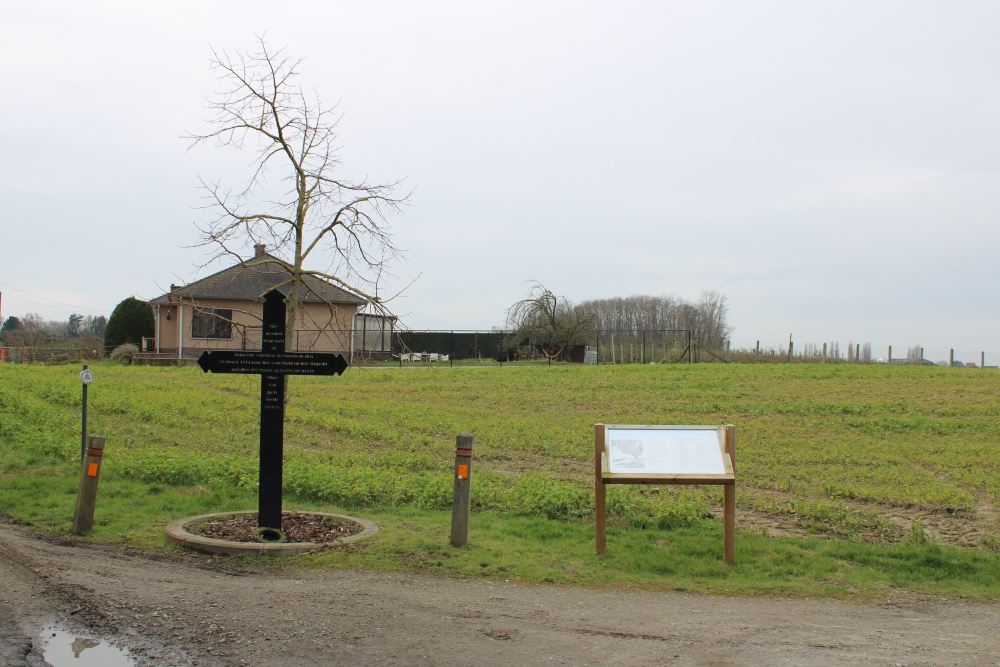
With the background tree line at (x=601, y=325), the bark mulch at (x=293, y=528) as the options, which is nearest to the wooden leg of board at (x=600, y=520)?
the bark mulch at (x=293, y=528)

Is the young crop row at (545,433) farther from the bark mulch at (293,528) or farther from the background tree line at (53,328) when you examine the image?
the background tree line at (53,328)

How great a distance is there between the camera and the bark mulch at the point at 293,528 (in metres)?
8.19

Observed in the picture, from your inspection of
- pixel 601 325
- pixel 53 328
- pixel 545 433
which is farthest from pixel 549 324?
pixel 53 328

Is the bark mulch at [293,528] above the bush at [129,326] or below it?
below

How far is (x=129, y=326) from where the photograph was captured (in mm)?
44312

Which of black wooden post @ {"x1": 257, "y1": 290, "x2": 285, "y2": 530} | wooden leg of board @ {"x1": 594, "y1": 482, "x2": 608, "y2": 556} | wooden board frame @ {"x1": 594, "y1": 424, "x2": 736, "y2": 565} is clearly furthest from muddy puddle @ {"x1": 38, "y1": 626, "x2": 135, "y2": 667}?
wooden leg of board @ {"x1": 594, "y1": 482, "x2": 608, "y2": 556}

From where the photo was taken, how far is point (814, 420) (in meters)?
19.8

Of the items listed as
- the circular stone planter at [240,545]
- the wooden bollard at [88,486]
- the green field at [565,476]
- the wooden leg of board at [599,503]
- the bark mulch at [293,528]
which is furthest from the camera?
the wooden bollard at [88,486]

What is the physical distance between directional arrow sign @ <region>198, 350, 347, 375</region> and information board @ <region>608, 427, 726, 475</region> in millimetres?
2759

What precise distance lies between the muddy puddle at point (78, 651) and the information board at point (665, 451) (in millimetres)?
4325

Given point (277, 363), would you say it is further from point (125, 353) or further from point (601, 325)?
point (601, 325)

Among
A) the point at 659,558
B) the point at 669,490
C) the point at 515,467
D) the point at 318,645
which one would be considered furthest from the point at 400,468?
the point at 318,645

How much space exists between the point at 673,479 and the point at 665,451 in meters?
0.39

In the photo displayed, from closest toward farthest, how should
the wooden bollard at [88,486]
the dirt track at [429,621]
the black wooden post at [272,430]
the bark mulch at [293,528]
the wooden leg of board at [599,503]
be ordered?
the dirt track at [429,621] < the wooden leg of board at [599,503] < the bark mulch at [293,528] < the black wooden post at [272,430] < the wooden bollard at [88,486]
